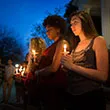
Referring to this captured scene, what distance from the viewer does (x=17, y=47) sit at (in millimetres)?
54812

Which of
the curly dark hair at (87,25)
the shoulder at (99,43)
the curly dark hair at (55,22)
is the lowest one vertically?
the shoulder at (99,43)

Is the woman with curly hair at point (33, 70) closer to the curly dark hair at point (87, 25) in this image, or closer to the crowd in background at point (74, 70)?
the crowd in background at point (74, 70)

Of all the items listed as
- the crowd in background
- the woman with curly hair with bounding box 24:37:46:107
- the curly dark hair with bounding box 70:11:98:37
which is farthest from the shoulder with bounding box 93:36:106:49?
the woman with curly hair with bounding box 24:37:46:107

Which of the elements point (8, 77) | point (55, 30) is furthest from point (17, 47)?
point (55, 30)

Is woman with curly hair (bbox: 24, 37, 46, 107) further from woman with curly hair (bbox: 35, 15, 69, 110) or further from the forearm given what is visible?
the forearm

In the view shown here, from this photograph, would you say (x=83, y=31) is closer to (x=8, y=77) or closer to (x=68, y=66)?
(x=68, y=66)

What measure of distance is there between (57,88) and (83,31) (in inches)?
24.1

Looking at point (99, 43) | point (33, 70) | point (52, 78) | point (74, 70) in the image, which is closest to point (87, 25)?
point (99, 43)

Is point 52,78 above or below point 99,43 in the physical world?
below

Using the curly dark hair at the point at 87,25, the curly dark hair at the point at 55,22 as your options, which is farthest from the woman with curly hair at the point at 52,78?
the curly dark hair at the point at 87,25

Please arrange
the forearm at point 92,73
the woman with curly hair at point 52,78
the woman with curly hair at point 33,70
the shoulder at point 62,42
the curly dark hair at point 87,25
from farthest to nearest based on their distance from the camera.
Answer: the woman with curly hair at point 33,70, the shoulder at point 62,42, the woman with curly hair at point 52,78, the curly dark hair at point 87,25, the forearm at point 92,73

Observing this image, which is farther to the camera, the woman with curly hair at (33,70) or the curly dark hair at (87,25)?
the woman with curly hair at (33,70)

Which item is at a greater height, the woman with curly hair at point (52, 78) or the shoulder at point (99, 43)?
the shoulder at point (99, 43)

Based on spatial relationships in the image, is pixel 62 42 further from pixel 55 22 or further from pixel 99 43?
pixel 99 43
